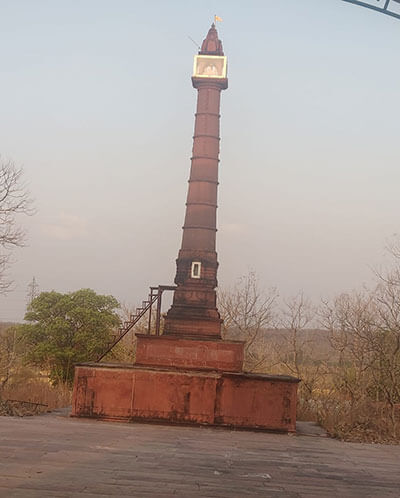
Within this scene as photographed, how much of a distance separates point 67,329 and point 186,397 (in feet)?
48.6

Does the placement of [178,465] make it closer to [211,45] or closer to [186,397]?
[186,397]

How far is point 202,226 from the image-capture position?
17969mm

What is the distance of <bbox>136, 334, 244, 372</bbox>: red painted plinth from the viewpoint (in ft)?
48.2

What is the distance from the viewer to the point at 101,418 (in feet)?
43.2

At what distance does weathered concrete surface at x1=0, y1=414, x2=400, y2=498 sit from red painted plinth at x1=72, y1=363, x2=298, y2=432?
1.50 metres

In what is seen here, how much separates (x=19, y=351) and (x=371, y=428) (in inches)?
787

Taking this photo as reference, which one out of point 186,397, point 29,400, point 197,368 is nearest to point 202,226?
point 197,368

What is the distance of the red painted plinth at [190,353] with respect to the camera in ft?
48.2

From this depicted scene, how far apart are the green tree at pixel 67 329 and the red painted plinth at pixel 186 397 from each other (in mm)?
12384

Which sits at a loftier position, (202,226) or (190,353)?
(202,226)

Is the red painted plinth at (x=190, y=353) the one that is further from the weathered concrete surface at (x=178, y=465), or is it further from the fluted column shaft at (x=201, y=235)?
the weathered concrete surface at (x=178, y=465)

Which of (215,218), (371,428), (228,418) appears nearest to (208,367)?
(228,418)

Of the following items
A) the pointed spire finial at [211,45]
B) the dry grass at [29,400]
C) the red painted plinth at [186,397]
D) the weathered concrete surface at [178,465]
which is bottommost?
the dry grass at [29,400]

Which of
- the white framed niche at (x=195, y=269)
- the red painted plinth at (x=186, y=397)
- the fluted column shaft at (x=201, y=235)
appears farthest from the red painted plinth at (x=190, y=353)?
the white framed niche at (x=195, y=269)
